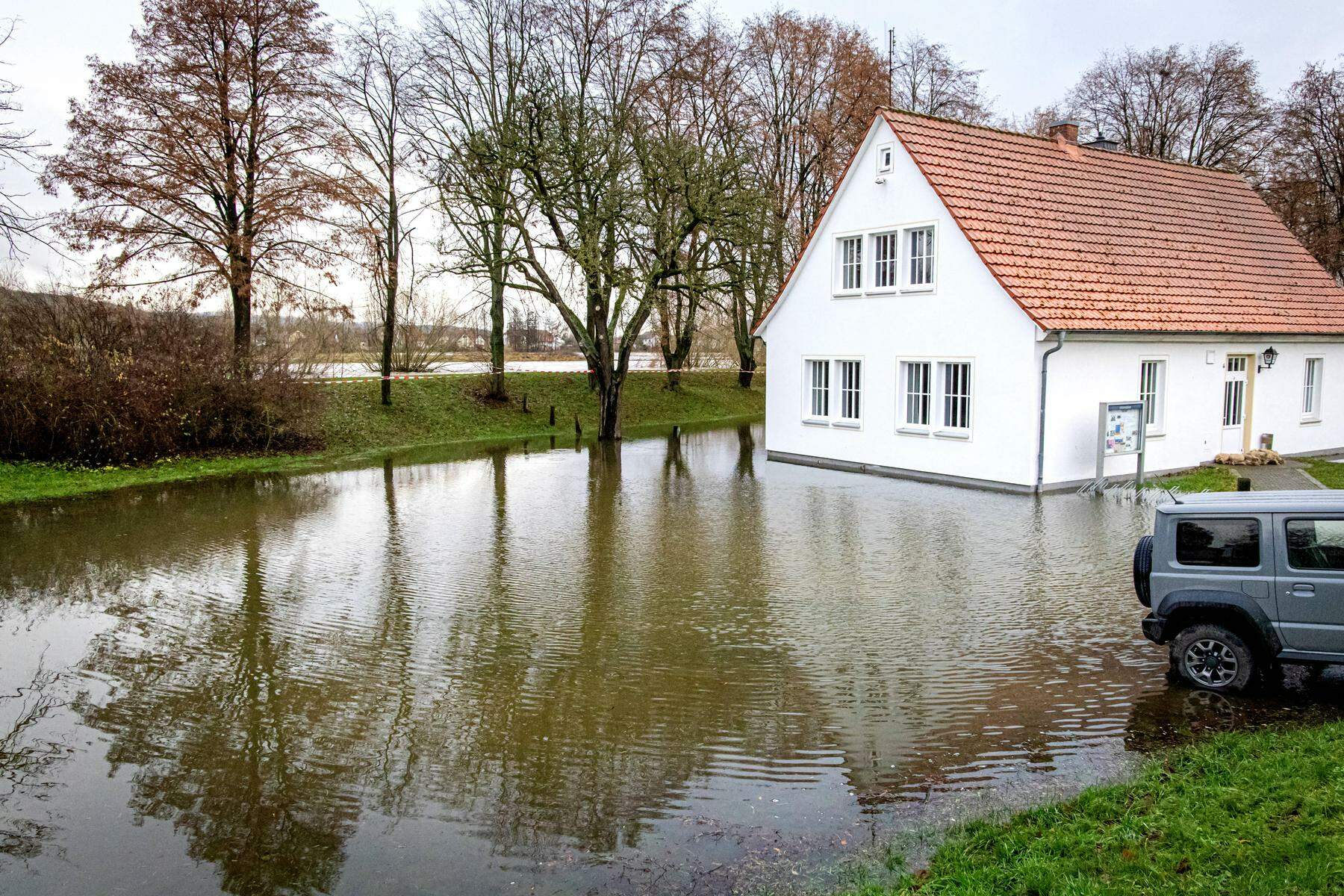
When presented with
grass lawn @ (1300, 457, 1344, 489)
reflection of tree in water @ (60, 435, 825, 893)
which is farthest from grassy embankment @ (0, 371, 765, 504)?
grass lawn @ (1300, 457, 1344, 489)

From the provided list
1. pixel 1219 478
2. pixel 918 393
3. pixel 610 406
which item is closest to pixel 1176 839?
pixel 1219 478

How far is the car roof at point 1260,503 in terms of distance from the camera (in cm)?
768

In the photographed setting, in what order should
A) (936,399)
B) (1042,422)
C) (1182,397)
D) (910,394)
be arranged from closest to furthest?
(1042,422)
(936,399)
(1182,397)
(910,394)

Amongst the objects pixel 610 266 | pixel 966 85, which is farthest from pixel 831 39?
pixel 610 266

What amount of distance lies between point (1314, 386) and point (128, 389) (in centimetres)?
2814

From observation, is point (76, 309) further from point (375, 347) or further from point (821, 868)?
point (821, 868)

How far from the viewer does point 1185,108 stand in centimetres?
4053

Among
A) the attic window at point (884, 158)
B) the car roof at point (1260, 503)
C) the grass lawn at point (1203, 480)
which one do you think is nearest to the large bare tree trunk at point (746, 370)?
the attic window at point (884, 158)

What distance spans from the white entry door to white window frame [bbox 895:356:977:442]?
21.5 feet

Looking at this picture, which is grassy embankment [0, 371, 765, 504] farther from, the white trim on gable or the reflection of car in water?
the reflection of car in water

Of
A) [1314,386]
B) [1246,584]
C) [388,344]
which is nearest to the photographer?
[1246,584]

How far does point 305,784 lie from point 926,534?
1047 centimetres

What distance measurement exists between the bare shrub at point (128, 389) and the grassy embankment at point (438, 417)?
68 cm

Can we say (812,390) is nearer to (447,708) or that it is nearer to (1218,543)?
(1218,543)
